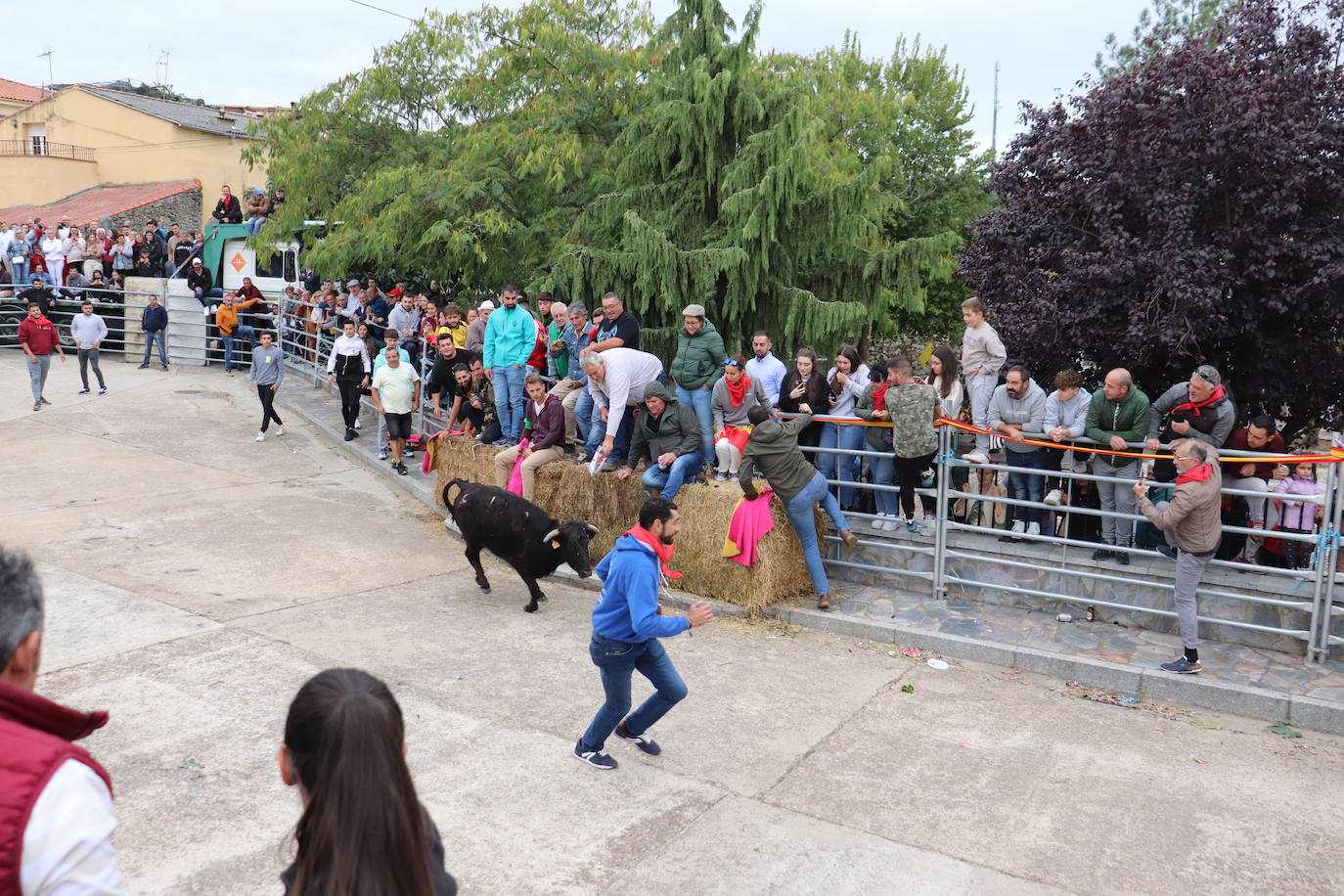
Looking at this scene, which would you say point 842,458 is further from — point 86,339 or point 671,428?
point 86,339

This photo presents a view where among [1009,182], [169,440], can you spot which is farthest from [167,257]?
[1009,182]

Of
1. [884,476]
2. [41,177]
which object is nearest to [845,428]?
[884,476]

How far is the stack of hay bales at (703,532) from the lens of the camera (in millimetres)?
8844

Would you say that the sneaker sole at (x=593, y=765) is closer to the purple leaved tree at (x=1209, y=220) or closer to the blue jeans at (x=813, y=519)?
the blue jeans at (x=813, y=519)

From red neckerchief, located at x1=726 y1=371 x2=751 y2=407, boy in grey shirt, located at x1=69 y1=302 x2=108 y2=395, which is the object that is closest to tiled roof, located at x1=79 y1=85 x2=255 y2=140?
boy in grey shirt, located at x1=69 y1=302 x2=108 y2=395

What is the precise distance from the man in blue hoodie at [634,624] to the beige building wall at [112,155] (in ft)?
113

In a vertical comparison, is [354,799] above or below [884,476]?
above

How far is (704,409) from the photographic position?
33.0 ft

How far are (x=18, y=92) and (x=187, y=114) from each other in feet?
63.8

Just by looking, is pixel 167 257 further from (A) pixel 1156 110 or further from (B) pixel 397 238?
(A) pixel 1156 110

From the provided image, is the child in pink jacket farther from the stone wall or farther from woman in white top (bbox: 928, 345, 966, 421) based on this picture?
the stone wall

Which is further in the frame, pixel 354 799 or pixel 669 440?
pixel 669 440

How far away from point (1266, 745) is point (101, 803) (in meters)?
6.79

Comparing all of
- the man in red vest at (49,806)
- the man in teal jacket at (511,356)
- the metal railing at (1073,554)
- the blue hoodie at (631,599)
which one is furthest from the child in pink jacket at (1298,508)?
the man in red vest at (49,806)
